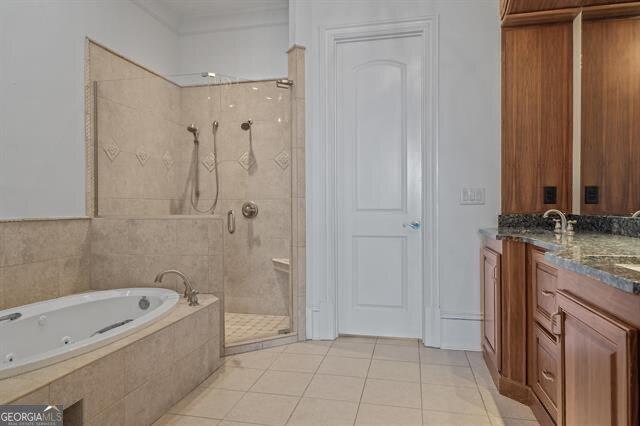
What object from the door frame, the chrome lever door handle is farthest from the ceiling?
the chrome lever door handle

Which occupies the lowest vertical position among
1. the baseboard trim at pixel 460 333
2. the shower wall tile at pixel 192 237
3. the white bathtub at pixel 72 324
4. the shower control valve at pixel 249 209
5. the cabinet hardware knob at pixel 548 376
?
the baseboard trim at pixel 460 333

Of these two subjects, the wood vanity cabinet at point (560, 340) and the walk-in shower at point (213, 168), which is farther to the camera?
the walk-in shower at point (213, 168)

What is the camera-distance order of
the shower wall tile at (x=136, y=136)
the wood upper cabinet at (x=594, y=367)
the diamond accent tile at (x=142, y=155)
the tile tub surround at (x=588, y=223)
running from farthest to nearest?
the diamond accent tile at (x=142, y=155) → the shower wall tile at (x=136, y=136) → the tile tub surround at (x=588, y=223) → the wood upper cabinet at (x=594, y=367)

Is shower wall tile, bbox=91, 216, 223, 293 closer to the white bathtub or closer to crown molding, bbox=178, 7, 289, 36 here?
the white bathtub

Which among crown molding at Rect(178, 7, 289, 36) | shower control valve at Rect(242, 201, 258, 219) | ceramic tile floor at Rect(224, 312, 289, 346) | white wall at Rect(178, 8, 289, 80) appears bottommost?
ceramic tile floor at Rect(224, 312, 289, 346)

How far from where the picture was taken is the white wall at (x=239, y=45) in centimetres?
359

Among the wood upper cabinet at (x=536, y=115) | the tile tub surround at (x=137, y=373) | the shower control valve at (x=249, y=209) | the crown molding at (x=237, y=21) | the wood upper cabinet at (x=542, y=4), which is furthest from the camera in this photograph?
the crown molding at (x=237, y=21)

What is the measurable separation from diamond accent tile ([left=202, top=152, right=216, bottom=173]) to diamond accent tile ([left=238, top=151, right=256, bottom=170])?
0.22m

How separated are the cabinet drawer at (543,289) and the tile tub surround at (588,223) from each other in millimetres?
545

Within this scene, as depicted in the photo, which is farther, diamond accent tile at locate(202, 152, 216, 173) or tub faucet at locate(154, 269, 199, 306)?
diamond accent tile at locate(202, 152, 216, 173)

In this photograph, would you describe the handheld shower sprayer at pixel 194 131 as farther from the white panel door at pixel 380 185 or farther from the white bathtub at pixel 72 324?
the white bathtub at pixel 72 324

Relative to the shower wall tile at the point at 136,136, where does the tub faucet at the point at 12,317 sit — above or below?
below

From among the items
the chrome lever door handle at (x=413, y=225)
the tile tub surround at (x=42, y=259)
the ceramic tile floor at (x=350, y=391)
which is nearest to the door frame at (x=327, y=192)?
the ceramic tile floor at (x=350, y=391)

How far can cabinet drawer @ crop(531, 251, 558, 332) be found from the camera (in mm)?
1637
